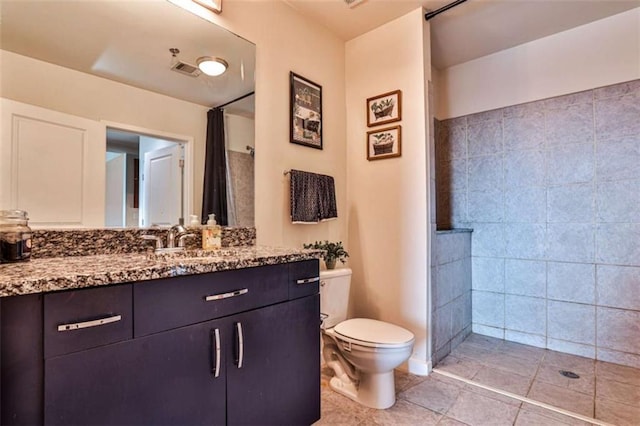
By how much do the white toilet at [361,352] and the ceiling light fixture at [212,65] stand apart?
136cm

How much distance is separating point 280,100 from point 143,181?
3.34 ft

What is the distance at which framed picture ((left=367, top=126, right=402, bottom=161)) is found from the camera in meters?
2.31

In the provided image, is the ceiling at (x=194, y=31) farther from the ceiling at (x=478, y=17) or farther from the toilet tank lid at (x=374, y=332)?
the toilet tank lid at (x=374, y=332)

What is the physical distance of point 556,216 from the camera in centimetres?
251

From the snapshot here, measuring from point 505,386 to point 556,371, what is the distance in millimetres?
490

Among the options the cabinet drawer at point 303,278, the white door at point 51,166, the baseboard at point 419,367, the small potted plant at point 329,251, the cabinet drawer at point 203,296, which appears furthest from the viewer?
the small potted plant at point 329,251

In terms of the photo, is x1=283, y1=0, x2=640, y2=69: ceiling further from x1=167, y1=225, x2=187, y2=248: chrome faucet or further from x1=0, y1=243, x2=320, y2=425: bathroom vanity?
x1=0, y1=243, x2=320, y2=425: bathroom vanity

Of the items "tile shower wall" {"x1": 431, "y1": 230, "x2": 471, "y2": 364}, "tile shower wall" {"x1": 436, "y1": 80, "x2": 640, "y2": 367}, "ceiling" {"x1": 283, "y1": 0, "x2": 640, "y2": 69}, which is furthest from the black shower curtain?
"tile shower wall" {"x1": 436, "y1": 80, "x2": 640, "y2": 367}

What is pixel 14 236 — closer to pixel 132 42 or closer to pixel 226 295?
pixel 226 295

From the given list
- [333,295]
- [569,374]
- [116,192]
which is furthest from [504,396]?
[116,192]

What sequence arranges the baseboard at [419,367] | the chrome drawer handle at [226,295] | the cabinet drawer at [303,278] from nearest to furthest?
the chrome drawer handle at [226,295]
the cabinet drawer at [303,278]
the baseboard at [419,367]

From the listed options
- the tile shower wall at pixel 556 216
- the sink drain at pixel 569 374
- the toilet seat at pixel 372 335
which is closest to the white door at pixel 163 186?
the toilet seat at pixel 372 335

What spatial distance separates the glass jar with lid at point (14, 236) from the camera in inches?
42.5

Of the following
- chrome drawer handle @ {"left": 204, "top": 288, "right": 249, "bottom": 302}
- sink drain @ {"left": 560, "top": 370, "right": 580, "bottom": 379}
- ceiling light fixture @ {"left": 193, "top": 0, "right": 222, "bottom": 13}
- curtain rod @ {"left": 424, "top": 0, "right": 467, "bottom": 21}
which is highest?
curtain rod @ {"left": 424, "top": 0, "right": 467, "bottom": 21}
